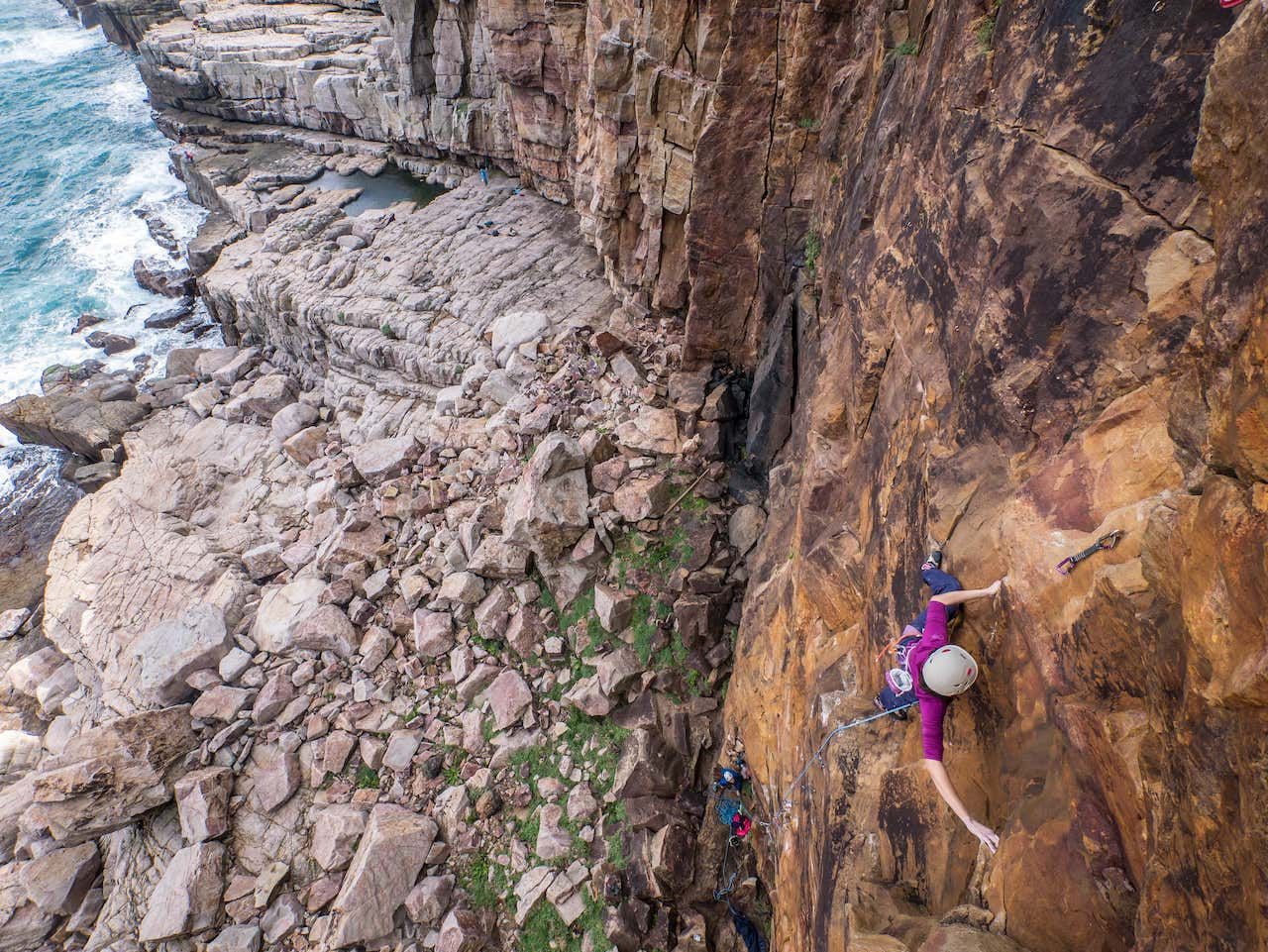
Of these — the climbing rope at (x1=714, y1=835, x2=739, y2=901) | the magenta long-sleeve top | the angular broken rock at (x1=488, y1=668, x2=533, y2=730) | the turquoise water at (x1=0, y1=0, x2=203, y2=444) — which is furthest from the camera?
the turquoise water at (x1=0, y1=0, x2=203, y2=444)

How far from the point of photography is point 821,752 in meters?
5.84

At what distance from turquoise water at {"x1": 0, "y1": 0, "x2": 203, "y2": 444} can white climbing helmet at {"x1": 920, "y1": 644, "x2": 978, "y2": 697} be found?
96.2 feet

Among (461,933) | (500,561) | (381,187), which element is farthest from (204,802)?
(381,187)

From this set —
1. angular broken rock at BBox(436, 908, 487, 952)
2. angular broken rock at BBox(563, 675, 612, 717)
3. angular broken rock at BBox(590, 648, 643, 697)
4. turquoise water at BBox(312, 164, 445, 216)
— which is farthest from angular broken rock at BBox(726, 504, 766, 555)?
turquoise water at BBox(312, 164, 445, 216)

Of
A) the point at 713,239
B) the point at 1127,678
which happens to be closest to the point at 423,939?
the point at 1127,678

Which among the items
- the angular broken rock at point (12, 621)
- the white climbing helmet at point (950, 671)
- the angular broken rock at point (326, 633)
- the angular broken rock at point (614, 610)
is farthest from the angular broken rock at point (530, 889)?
the angular broken rock at point (12, 621)

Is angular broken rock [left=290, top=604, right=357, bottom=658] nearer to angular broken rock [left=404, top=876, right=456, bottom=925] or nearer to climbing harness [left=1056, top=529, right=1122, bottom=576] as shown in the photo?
angular broken rock [left=404, top=876, right=456, bottom=925]

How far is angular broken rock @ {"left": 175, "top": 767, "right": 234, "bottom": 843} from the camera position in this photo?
986 cm

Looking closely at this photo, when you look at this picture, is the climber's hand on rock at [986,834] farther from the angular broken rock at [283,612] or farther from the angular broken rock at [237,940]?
the angular broken rock at [283,612]

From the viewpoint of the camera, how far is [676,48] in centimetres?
1062

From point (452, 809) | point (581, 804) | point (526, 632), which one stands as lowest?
point (452, 809)

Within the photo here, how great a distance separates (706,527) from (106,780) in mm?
9828

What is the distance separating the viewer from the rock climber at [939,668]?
416 cm

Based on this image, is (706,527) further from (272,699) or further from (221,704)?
(221,704)
